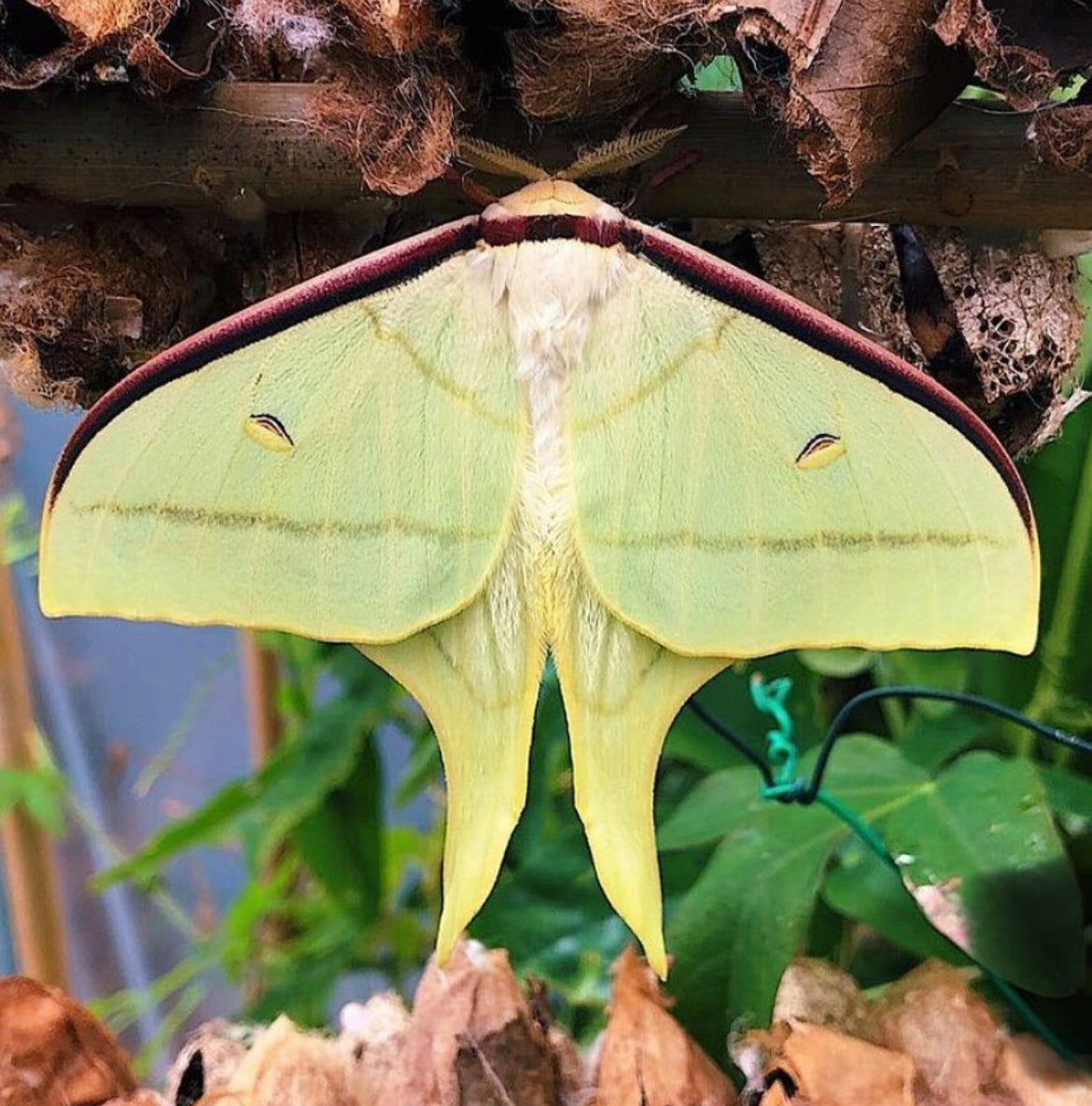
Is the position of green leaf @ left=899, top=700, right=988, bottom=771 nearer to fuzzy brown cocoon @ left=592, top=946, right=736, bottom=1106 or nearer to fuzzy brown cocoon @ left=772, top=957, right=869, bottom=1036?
fuzzy brown cocoon @ left=772, top=957, right=869, bottom=1036

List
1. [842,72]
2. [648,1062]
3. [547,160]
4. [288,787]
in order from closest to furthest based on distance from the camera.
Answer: [842,72], [547,160], [648,1062], [288,787]

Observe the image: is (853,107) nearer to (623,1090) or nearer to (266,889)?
(623,1090)

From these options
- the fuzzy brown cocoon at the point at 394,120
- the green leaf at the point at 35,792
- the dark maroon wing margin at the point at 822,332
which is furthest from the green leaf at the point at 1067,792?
the green leaf at the point at 35,792

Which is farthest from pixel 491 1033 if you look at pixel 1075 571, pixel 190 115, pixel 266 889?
pixel 266 889

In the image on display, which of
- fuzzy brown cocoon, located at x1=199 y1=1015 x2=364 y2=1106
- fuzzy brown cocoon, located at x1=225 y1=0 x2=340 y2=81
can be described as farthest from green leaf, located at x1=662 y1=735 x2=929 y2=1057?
fuzzy brown cocoon, located at x1=225 y1=0 x2=340 y2=81

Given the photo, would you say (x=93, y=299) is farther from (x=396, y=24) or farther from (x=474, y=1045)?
(x=474, y=1045)

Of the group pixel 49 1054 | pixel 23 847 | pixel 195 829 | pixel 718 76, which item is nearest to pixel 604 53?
pixel 718 76
